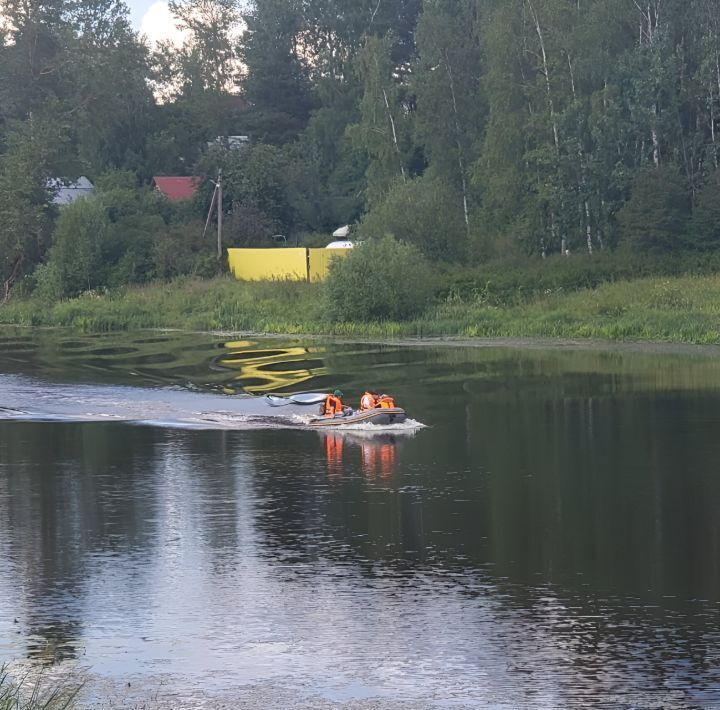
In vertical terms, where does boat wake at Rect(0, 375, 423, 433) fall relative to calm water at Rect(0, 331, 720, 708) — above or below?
above

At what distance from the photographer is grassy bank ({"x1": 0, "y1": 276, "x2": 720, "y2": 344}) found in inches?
2346

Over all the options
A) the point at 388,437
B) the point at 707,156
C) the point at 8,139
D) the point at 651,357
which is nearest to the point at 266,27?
the point at 8,139

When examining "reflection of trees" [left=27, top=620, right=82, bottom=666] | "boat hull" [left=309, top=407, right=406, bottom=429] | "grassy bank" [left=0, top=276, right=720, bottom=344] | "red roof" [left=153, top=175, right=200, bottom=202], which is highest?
"red roof" [left=153, top=175, right=200, bottom=202]

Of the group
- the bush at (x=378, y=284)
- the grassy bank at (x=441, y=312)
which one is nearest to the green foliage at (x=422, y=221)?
the grassy bank at (x=441, y=312)

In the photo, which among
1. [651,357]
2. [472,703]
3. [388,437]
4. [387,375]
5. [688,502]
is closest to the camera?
[472,703]

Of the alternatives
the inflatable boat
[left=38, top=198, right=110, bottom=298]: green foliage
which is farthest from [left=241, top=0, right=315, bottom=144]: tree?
the inflatable boat

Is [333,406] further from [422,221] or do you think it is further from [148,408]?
[422,221]

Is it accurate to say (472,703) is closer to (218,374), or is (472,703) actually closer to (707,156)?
(218,374)

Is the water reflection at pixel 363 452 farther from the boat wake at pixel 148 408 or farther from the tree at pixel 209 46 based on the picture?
the tree at pixel 209 46

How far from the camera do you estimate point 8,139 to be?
9088 centimetres

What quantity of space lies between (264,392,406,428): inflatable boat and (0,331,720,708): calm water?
522 mm

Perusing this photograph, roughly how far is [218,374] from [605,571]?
94.3 feet

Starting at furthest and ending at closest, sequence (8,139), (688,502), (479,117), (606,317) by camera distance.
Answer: (8,139) < (479,117) < (606,317) < (688,502)

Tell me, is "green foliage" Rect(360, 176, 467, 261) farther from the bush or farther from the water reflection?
the water reflection
